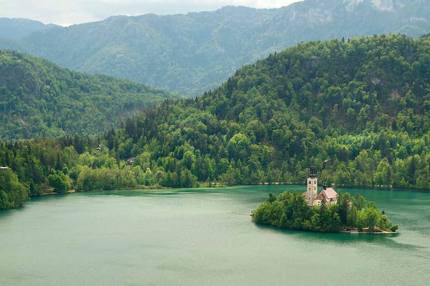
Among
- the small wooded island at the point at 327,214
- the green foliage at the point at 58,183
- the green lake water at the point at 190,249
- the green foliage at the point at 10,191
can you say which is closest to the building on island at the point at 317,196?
the small wooded island at the point at 327,214

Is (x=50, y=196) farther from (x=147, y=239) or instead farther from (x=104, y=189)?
(x=147, y=239)

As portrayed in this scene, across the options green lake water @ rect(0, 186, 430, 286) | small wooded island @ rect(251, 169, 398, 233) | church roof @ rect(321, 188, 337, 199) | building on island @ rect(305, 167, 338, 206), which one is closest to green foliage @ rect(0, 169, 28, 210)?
green lake water @ rect(0, 186, 430, 286)

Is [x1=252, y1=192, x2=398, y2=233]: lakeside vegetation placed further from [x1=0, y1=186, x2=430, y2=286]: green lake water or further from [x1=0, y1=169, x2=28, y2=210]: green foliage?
[x1=0, y1=169, x2=28, y2=210]: green foliage

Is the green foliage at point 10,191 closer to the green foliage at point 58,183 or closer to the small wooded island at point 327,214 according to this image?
the green foliage at point 58,183

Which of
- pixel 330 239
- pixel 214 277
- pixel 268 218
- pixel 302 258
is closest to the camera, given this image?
pixel 214 277

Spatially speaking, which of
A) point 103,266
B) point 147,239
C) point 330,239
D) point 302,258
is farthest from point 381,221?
point 103,266

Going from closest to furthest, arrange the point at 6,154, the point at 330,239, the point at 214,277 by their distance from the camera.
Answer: the point at 214,277 < the point at 330,239 < the point at 6,154
